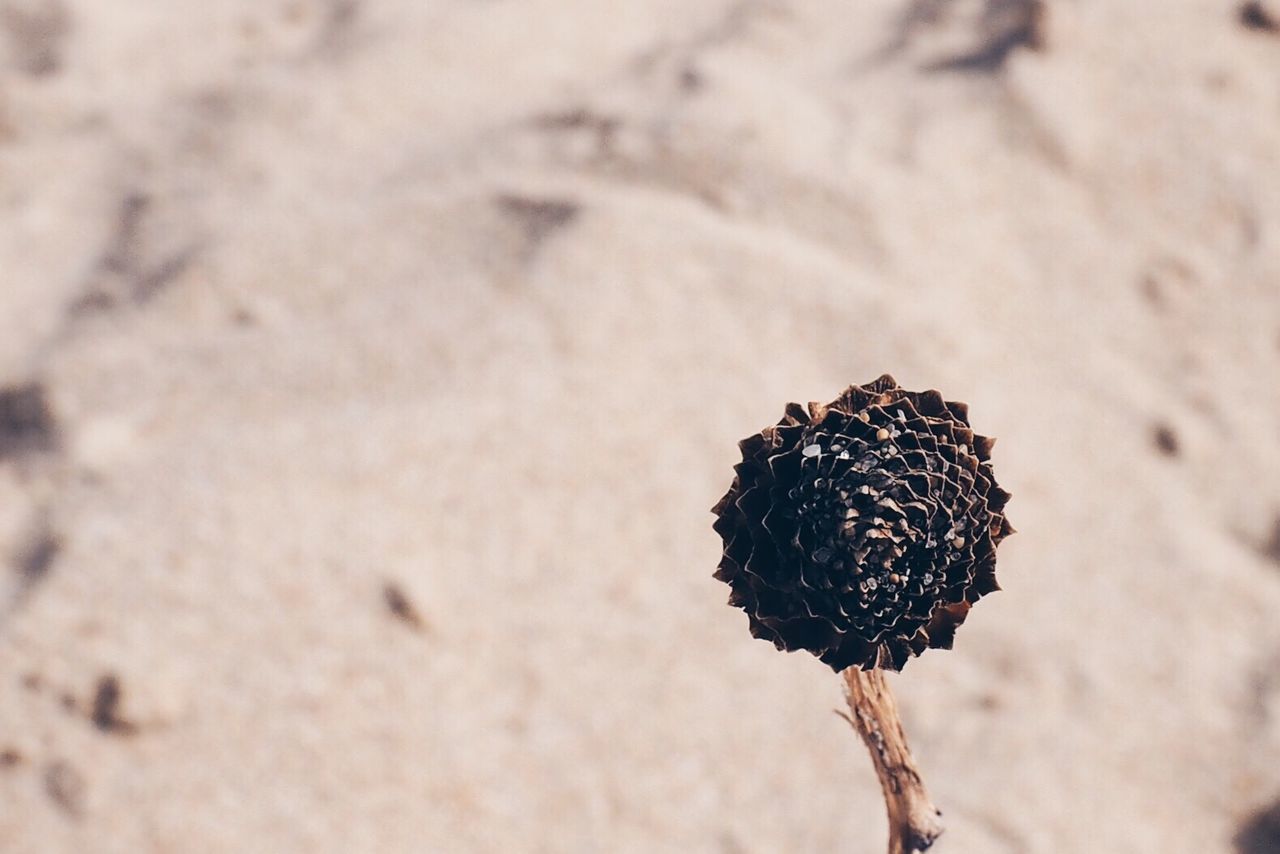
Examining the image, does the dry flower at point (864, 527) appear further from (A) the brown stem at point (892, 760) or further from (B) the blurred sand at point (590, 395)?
(B) the blurred sand at point (590, 395)

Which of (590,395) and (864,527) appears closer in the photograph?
(864,527)

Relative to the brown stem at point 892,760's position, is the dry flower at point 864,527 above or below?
above

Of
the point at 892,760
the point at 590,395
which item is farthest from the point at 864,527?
the point at 590,395

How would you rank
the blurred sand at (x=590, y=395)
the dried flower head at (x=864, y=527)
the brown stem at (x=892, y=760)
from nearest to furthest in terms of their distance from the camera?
the dried flower head at (x=864, y=527) → the brown stem at (x=892, y=760) → the blurred sand at (x=590, y=395)

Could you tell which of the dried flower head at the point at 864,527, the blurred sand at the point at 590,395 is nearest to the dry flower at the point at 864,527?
the dried flower head at the point at 864,527

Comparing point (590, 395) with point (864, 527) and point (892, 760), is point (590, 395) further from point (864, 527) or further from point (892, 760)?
point (864, 527)

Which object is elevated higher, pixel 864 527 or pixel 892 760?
pixel 864 527

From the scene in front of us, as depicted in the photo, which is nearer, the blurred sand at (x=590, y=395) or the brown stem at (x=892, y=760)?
the brown stem at (x=892, y=760)
